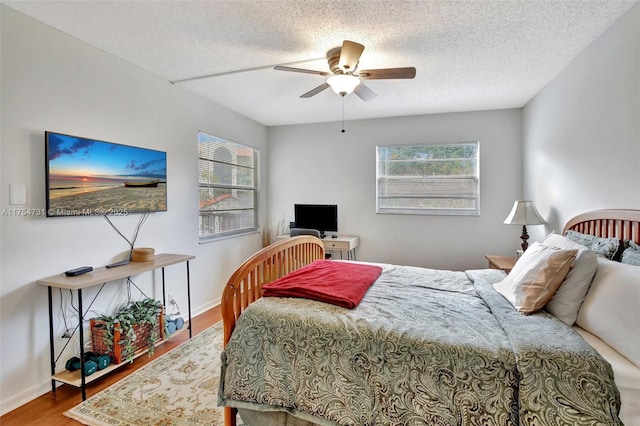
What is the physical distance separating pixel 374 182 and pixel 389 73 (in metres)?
2.33

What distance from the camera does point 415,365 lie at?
1337mm

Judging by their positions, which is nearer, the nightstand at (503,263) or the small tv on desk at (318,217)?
the nightstand at (503,263)

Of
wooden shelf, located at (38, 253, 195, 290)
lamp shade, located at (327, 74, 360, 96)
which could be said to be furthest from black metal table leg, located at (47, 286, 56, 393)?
lamp shade, located at (327, 74, 360, 96)

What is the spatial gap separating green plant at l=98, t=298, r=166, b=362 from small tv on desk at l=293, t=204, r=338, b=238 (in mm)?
2410

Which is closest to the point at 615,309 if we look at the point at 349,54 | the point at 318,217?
the point at 349,54

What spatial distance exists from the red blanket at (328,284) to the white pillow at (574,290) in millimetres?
1016

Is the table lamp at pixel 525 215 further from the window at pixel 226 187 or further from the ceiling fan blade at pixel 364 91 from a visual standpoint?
the window at pixel 226 187

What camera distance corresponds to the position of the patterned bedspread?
1.16 meters

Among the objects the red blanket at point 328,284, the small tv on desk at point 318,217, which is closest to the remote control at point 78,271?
the red blanket at point 328,284

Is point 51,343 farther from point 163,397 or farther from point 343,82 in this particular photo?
point 343,82

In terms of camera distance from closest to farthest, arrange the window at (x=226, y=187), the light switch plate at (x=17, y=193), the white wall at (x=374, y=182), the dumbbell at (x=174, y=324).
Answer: the light switch plate at (x=17, y=193)
the dumbbell at (x=174, y=324)
the window at (x=226, y=187)
the white wall at (x=374, y=182)

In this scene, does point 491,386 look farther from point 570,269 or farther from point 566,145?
point 566,145

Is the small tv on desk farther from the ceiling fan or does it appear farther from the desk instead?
the ceiling fan

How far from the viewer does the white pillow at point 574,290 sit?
151cm
